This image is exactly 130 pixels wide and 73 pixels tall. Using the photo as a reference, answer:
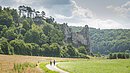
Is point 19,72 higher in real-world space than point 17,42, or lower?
lower

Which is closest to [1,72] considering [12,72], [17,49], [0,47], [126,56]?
[12,72]

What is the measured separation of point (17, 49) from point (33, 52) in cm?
1797

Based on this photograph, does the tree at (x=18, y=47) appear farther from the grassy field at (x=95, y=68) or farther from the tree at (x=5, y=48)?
the grassy field at (x=95, y=68)

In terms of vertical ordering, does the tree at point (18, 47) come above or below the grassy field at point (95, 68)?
above

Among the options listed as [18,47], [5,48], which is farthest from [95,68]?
[18,47]

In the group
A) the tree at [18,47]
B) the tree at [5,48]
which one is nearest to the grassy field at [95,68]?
the tree at [5,48]

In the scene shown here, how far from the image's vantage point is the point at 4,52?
16888 centimetres

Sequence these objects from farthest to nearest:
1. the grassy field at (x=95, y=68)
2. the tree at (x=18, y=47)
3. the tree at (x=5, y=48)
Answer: the tree at (x=18, y=47) → the tree at (x=5, y=48) → the grassy field at (x=95, y=68)

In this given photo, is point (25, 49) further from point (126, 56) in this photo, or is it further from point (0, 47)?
point (126, 56)

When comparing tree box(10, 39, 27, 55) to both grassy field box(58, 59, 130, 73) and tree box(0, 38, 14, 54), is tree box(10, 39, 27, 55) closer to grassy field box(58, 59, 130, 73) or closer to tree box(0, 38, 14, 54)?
tree box(0, 38, 14, 54)

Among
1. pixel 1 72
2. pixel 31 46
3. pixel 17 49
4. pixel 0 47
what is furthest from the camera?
pixel 31 46

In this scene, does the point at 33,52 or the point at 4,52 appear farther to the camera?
the point at 33,52

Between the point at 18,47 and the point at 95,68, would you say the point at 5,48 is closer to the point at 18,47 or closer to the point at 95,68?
the point at 18,47

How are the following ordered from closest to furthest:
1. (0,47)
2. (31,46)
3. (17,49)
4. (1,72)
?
1. (1,72)
2. (0,47)
3. (17,49)
4. (31,46)
